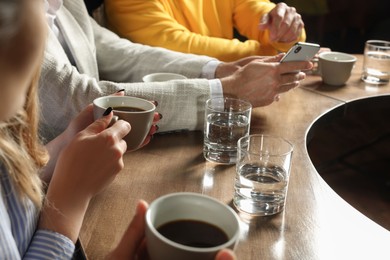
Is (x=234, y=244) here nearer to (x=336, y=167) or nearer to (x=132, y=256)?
(x=132, y=256)

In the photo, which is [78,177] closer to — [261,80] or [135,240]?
[135,240]

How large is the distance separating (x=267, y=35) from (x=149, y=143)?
2.79ft

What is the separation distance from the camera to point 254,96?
1211 millimetres

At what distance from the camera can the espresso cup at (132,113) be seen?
88 cm

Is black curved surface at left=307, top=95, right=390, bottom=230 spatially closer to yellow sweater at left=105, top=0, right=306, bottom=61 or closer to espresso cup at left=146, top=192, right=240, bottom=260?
yellow sweater at left=105, top=0, right=306, bottom=61

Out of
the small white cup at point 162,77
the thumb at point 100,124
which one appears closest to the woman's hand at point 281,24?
the small white cup at point 162,77

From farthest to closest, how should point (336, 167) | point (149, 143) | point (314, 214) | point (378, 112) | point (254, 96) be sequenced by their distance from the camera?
point (378, 112) → point (336, 167) → point (254, 96) → point (149, 143) → point (314, 214)

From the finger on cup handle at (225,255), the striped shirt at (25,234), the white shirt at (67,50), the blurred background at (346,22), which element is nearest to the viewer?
the finger on cup handle at (225,255)

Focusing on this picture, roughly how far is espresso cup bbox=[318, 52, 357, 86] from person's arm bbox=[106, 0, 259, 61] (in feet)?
0.91

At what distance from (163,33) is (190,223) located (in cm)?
117

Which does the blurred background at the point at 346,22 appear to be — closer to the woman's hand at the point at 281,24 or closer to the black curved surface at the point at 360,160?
the black curved surface at the point at 360,160

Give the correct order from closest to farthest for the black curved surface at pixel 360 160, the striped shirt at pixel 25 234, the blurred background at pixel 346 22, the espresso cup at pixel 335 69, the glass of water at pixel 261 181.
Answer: the striped shirt at pixel 25 234 → the glass of water at pixel 261 181 → the espresso cup at pixel 335 69 → the black curved surface at pixel 360 160 → the blurred background at pixel 346 22

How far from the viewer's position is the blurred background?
10.7ft

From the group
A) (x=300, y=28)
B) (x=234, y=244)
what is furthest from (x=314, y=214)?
(x=300, y=28)
